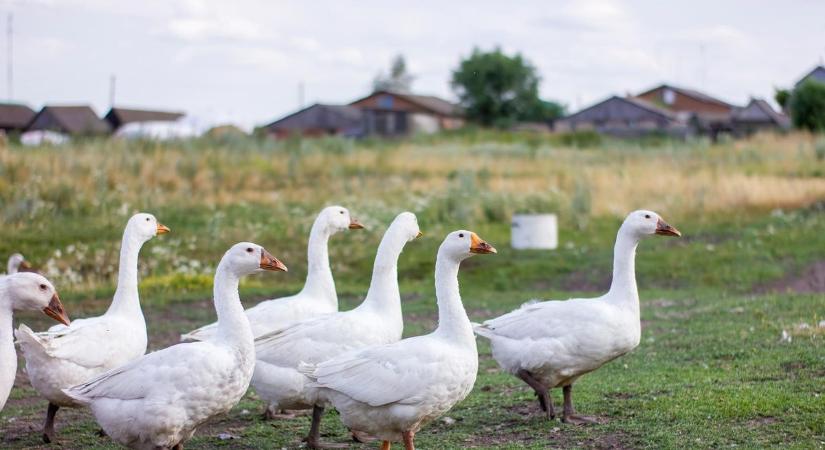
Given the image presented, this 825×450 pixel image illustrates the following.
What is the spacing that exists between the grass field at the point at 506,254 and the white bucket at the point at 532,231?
0.36 metres

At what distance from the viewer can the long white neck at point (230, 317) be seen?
7.08m

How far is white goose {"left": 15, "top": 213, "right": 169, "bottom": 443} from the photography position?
25.9 ft

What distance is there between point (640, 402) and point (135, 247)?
15.5 feet

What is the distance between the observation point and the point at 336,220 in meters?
10.1

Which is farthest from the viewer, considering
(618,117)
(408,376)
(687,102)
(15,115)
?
(687,102)

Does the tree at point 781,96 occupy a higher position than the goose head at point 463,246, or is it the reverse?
the tree at point 781,96

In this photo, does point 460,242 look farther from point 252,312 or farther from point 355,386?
point 252,312

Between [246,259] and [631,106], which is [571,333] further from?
[631,106]

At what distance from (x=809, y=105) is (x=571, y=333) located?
142 ft

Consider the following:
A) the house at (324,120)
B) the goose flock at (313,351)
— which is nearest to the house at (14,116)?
the house at (324,120)

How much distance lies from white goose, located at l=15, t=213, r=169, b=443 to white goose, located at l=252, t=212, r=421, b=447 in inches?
45.1

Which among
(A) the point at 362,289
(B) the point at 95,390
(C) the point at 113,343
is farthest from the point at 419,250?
(B) the point at 95,390

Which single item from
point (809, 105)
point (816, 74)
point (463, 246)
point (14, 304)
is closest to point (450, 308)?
point (463, 246)

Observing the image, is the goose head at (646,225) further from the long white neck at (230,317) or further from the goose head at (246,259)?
the long white neck at (230,317)
